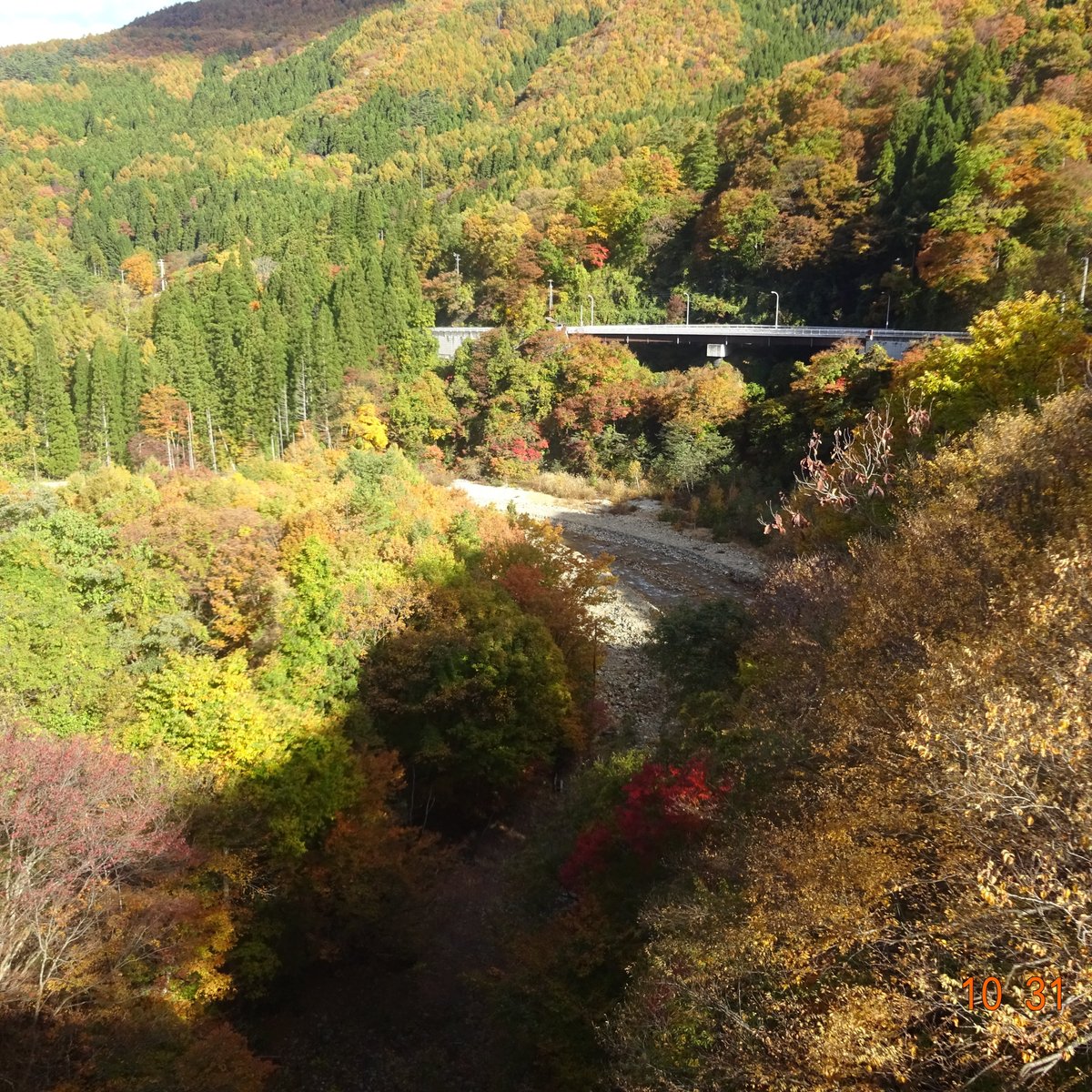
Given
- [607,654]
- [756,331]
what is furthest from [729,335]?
[607,654]

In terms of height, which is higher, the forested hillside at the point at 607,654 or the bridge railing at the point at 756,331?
the bridge railing at the point at 756,331

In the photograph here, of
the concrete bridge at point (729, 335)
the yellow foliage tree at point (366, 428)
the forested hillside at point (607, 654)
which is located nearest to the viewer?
the forested hillside at point (607, 654)

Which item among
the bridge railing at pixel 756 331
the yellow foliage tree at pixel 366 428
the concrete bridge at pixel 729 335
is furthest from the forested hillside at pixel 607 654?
the bridge railing at pixel 756 331

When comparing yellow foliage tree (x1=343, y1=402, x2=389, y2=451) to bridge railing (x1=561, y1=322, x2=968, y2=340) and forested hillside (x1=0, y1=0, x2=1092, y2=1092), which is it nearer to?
forested hillside (x1=0, y1=0, x2=1092, y2=1092)

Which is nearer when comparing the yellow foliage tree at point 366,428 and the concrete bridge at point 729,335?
the concrete bridge at point 729,335

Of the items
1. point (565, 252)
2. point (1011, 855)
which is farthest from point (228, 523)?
point (565, 252)

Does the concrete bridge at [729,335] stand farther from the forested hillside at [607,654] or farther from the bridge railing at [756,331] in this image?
the forested hillside at [607,654]

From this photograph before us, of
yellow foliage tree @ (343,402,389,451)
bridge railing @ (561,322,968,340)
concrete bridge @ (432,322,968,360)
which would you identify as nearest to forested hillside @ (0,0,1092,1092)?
yellow foliage tree @ (343,402,389,451)

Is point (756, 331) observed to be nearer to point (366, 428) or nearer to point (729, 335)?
point (729, 335)
